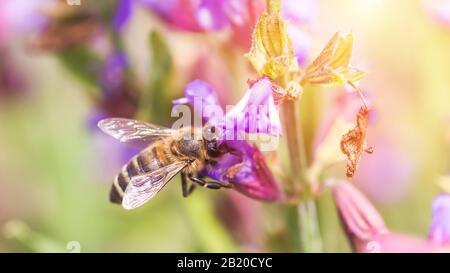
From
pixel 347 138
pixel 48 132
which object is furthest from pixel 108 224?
pixel 347 138

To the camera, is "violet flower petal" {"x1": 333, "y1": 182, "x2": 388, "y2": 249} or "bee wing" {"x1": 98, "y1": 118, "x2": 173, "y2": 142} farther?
"bee wing" {"x1": 98, "y1": 118, "x2": 173, "y2": 142}

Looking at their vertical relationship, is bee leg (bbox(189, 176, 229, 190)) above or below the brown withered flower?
above

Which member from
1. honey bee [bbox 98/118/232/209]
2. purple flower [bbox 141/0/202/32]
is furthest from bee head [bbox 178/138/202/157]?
purple flower [bbox 141/0/202/32]

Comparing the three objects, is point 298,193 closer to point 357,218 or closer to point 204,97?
point 357,218

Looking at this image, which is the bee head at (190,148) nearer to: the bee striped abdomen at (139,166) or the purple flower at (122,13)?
the bee striped abdomen at (139,166)

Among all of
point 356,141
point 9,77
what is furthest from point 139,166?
point 9,77

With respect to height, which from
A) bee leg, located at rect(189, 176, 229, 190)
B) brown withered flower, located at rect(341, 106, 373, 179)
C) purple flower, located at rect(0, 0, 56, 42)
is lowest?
brown withered flower, located at rect(341, 106, 373, 179)

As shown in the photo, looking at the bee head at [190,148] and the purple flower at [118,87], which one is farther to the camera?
the purple flower at [118,87]

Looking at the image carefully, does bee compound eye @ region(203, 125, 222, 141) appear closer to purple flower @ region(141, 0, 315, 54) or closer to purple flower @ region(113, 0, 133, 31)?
purple flower @ region(141, 0, 315, 54)

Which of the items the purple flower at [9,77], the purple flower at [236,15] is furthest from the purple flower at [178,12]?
the purple flower at [9,77]
